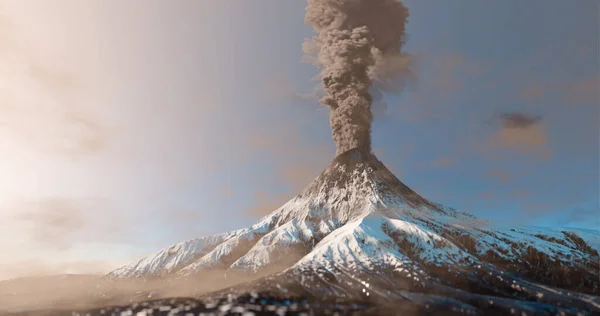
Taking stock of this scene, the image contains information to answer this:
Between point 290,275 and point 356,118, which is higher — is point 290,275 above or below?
below

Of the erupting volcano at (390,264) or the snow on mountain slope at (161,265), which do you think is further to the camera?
the snow on mountain slope at (161,265)

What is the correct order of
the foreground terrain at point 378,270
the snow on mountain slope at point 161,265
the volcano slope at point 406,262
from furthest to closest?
the snow on mountain slope at point 161,265
the volcano slope at point 406,262
the foreground terrain at point 378,270

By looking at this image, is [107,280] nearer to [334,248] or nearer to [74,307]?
[74,307]

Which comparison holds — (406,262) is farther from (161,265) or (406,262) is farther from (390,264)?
(161,265)

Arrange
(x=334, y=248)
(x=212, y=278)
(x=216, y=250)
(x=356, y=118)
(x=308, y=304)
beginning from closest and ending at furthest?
(x=308, y=304)
(x=334, y=248)
(x=212, y=278)
(x=216, y=250)
(x=356, y=118)

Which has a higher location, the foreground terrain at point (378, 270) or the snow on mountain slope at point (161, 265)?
the snow on mountain slope at point (161, 265)

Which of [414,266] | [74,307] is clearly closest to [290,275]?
[414,266]

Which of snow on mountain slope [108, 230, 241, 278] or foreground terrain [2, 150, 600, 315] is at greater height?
snow on mountain slope [108, 230, 241, 278]

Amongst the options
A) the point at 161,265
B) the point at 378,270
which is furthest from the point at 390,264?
the point at 161,265
